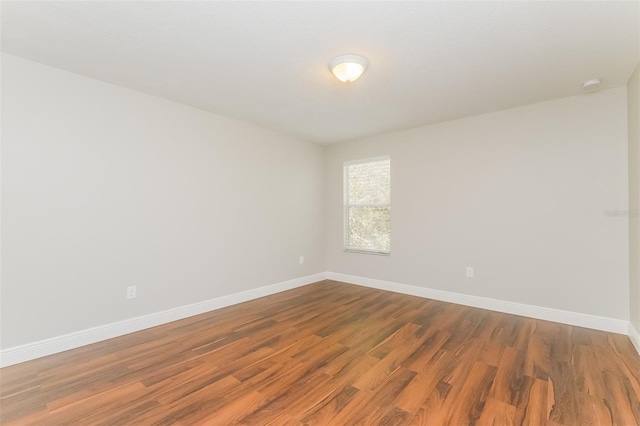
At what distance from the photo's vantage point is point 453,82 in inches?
106

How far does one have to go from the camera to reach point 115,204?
277 cm

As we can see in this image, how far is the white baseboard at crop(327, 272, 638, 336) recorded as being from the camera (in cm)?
285

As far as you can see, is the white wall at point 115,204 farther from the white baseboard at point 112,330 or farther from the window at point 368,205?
the window at point 368,205

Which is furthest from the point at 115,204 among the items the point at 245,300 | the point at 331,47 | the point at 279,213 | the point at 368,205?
the point at 368,205

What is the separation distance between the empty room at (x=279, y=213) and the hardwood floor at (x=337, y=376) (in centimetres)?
2

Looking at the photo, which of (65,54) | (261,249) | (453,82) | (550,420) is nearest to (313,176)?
(261,249)

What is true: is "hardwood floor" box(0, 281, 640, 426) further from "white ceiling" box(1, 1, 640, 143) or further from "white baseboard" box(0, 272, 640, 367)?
"white ceiling" box(1, 1, 640, 143)

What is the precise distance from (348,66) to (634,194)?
282 centimetres

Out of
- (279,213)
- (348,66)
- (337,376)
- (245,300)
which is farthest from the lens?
(279,213)

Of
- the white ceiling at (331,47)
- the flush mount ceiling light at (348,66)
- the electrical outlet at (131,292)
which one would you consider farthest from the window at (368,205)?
the electrical outlet at (131,292)

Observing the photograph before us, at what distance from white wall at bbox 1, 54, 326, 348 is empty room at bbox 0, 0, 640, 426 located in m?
0.02

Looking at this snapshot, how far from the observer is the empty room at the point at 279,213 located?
181 centimetres

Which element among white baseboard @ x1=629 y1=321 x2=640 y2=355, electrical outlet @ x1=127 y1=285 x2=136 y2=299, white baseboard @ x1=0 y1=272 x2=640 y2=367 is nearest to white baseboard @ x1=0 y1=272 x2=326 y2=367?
white baseboard @ x1=0 y1=272 x2=640 y2=367

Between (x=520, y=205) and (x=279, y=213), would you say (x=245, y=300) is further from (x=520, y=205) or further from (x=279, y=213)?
(x=520, y=205)
